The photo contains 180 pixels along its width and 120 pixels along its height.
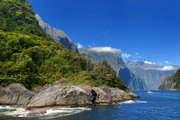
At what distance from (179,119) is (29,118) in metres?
33.0

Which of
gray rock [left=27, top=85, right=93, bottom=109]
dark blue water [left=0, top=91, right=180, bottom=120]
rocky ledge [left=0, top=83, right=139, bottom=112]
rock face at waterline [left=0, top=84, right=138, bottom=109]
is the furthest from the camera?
rock face at waterline [left=0, top=84, right=138, bottom=109]

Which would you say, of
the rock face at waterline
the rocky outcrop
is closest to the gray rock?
the rock face at waterline

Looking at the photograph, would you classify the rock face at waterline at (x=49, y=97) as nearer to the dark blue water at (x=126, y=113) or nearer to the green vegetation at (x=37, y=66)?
the green vegetation at (x=37, y=66)

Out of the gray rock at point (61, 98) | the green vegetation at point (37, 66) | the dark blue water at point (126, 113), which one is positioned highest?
the green vegetation at point (37, 66)

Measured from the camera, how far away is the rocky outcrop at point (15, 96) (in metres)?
49.1

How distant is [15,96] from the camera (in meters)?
50.0

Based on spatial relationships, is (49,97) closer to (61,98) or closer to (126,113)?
(61,98)

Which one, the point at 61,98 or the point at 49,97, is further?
the point at 61,98

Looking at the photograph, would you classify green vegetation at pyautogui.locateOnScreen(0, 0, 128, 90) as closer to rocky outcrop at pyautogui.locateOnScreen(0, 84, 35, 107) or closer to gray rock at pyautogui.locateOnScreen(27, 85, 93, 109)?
rocky outcrop at pyautogui.locateOnScreen(0, 84, 35, 107)

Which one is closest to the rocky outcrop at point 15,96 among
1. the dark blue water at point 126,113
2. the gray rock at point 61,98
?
the gray rock at point 61,98

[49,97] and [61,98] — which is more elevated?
[49,97]

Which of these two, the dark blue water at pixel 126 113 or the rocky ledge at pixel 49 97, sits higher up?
the rocky ledge at pixel 49 97

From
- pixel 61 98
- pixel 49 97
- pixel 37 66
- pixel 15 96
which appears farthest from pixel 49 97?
pixel 37 66

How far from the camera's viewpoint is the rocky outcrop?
49125mm
